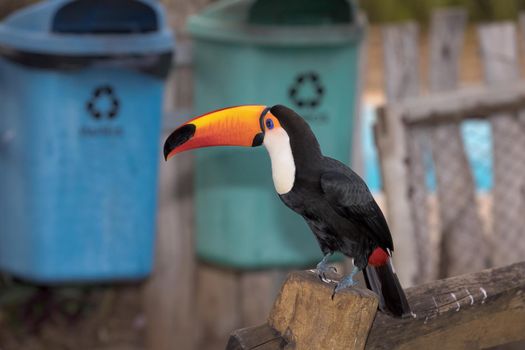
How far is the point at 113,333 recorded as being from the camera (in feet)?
18.9

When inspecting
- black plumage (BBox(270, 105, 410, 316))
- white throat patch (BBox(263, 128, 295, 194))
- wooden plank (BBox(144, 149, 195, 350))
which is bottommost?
wooden plank (BBox(144, 149, 195, 350))

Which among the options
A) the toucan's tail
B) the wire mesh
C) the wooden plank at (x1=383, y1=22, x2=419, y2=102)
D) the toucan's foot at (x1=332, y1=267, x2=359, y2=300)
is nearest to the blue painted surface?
the wire mesh

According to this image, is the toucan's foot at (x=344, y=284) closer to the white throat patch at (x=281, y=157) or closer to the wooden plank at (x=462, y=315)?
the wooden plank at (x=462, y=315)

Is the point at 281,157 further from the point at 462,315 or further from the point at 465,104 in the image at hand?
the point at 465,104

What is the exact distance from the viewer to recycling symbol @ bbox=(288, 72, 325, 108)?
502cm

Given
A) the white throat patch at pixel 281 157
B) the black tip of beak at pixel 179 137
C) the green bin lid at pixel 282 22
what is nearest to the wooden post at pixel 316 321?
the white throat patch at pixel 281 157

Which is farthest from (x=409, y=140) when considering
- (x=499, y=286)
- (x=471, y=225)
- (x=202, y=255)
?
(x=499, y=286)

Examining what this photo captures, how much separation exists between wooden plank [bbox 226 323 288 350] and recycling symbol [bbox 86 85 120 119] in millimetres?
2661

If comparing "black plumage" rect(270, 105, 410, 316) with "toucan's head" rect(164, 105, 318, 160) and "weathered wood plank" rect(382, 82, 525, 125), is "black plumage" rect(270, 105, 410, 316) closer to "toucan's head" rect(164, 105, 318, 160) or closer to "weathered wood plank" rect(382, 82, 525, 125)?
"toucan's head" rect(164, 105, 318, 160)

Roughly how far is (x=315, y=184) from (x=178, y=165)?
3.02m

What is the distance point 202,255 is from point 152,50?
1035 millimetres

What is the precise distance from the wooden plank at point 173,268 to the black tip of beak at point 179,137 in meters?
3.16

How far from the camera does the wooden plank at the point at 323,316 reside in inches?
88.0

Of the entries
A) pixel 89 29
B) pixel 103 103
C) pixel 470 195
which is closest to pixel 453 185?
pixel 470 195
